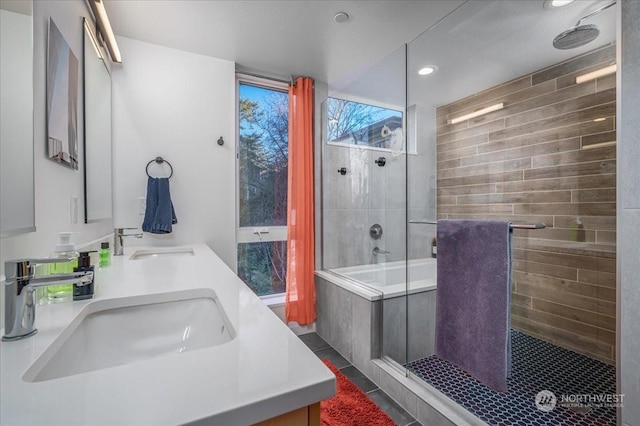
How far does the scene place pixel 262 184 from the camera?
271 cm

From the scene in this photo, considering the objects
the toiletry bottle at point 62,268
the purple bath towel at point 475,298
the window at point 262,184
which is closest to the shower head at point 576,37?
the purple bath towel at point 475,298

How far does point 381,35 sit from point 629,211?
1.82m

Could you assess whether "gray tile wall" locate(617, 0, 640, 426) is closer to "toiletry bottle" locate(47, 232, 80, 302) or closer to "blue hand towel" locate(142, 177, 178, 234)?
"toiletry bottle" locate(47, 232, 80, 302)

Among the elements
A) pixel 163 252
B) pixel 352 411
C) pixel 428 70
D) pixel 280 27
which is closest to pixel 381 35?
pixel 428 70

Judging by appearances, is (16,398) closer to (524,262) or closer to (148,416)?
(148,416)

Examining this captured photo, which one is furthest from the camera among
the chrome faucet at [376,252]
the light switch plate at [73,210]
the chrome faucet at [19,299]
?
the chrome faucet at [376,252]

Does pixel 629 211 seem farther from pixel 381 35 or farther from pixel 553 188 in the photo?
pixel 381 35

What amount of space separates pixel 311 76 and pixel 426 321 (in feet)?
7.52

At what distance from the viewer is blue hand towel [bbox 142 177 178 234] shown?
208 centimetres

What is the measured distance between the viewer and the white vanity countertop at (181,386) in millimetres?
406

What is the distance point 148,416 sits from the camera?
400 millimetres

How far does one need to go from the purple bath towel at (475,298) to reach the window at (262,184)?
5.14 feet

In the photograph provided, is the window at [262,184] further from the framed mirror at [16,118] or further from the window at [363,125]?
the framed mirror at [16,118]

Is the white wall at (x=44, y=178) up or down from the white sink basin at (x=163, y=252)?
up
